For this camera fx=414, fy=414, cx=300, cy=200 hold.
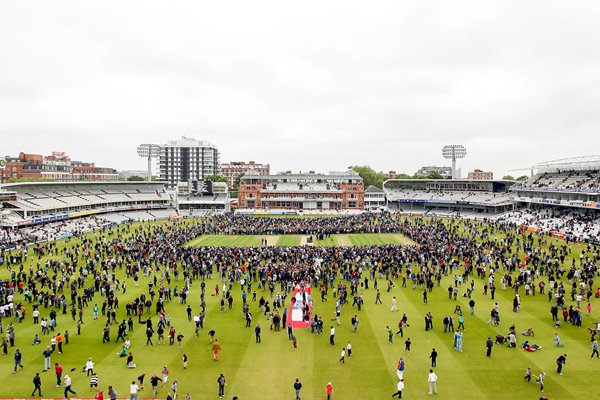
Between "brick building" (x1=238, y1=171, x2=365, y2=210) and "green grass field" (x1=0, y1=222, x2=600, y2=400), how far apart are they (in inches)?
2721

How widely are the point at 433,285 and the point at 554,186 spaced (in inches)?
2136

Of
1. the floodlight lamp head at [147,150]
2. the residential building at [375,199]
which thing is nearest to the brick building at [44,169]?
the floodlight lamp head at [147,150]

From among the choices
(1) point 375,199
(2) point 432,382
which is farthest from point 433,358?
(1) point 375,199

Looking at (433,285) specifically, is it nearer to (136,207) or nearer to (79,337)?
(79,337)

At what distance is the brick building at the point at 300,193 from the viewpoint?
92812mm

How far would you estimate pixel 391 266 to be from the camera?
31.7 metres

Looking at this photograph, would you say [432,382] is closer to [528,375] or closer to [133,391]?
[528,375]

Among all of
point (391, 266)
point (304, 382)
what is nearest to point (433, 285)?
point (391, 266)

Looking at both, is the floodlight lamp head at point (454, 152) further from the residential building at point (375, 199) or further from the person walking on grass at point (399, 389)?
the person walking on grass at point (399, 389)

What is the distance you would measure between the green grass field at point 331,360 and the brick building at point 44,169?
3652 inches

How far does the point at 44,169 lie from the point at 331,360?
12677 cm

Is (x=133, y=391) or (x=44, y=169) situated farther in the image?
(x=44, y=169)

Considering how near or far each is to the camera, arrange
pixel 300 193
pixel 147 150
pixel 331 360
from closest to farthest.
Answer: pixel 331 360 → pixel 300 193 → pixel 147 150

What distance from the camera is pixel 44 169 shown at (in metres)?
119
